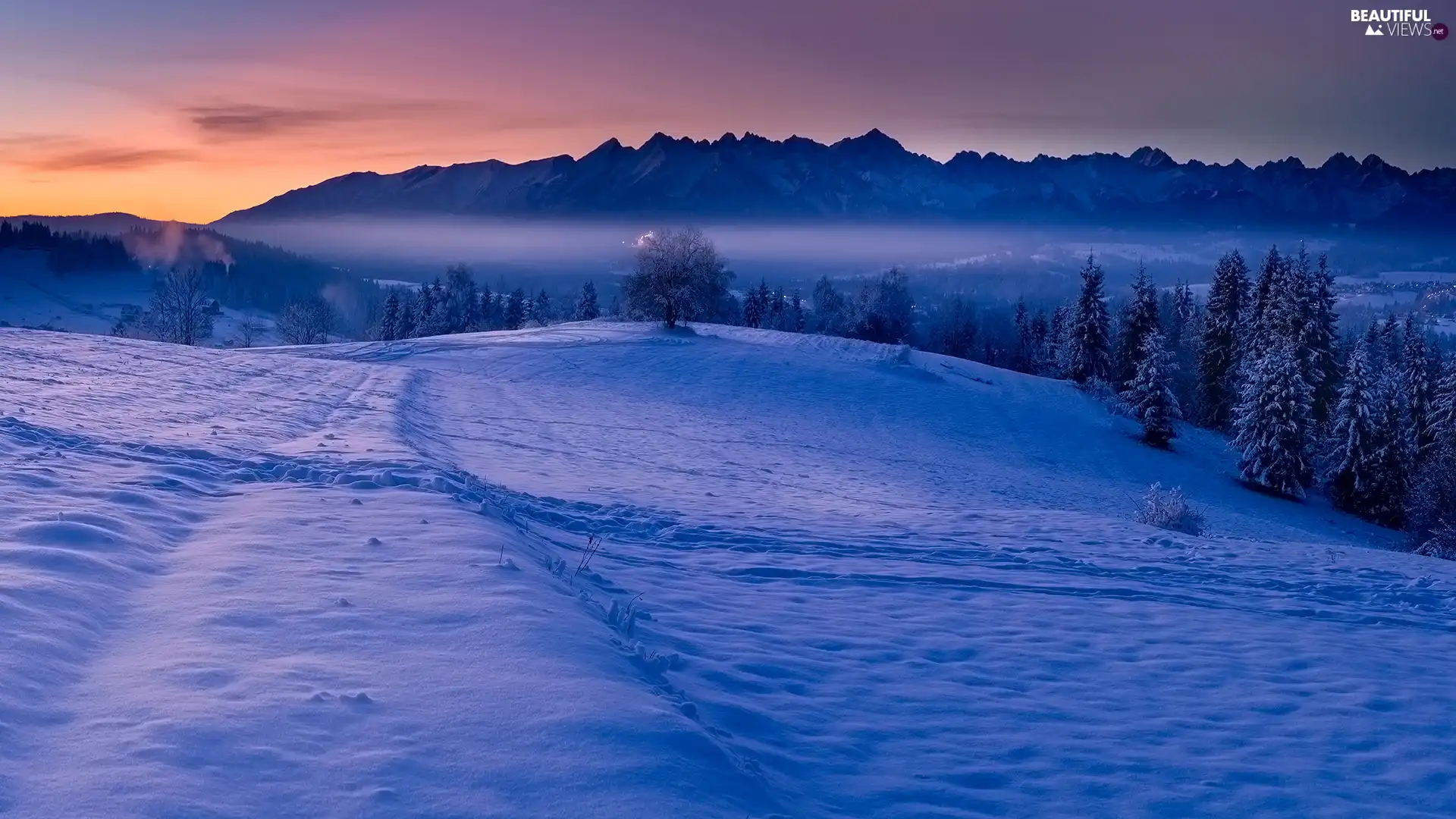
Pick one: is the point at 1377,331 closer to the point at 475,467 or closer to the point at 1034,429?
the point at 1034,429

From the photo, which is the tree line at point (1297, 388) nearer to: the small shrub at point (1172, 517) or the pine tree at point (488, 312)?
the small shrub at point (1172, 517)

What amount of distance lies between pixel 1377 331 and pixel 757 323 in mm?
61971

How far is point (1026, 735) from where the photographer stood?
709 cm

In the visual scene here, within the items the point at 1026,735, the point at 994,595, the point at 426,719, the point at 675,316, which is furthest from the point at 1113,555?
the point at 675,316

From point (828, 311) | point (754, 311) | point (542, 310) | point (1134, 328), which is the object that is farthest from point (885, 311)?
point (1134, 328)

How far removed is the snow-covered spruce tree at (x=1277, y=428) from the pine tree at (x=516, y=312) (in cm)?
7405

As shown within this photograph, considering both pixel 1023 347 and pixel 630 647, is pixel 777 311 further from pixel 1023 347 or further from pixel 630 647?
pixel 630 647

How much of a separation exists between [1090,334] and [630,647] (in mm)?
62962

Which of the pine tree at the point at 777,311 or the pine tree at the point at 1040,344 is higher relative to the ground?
the pine tree at the point at 777,311

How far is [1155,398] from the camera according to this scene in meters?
49.0

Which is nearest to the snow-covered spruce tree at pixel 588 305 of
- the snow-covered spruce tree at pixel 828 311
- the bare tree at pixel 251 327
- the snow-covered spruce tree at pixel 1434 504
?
the snow-covered spruce tree at pixel 828 311

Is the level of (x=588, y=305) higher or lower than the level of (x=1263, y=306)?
higher

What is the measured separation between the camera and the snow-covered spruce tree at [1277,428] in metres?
45.7

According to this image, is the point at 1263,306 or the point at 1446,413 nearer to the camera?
the point at 1446,413
